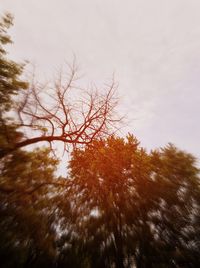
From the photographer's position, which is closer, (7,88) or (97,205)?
(7,88)

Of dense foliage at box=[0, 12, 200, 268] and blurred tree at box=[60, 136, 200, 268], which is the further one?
blurred tree at box=[60, 136, 200, 268]

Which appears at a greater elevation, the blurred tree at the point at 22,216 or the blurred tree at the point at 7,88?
the blurred tree at the point at 7,88

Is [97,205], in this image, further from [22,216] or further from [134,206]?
[22,216]

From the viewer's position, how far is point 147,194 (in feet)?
48.1

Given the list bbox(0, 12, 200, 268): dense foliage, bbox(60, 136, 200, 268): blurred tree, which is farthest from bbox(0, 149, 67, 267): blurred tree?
bbox(60, 136, 200, 268): blurred tree

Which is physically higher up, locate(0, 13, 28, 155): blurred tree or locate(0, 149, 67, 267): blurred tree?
locate(0, 13, 28, 155): blurred tree

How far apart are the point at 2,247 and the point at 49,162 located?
162 inches

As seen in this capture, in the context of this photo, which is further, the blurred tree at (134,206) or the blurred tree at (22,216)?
the blurred tree at (134,206)

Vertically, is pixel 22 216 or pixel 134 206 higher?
pixel 134 206

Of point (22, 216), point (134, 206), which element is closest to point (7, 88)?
point (22, 216)

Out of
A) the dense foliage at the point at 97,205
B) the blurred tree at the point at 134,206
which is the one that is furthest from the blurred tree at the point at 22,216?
the blurred tree at the point at 134,206

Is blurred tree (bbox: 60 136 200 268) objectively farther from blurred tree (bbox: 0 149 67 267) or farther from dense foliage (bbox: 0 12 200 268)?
blurred tree (bbox: 0 149 67 267)

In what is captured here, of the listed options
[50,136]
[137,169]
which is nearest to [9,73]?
[50,136]

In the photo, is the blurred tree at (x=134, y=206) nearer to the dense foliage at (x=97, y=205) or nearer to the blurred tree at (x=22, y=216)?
the dense foliage at (x=97, y=205)
